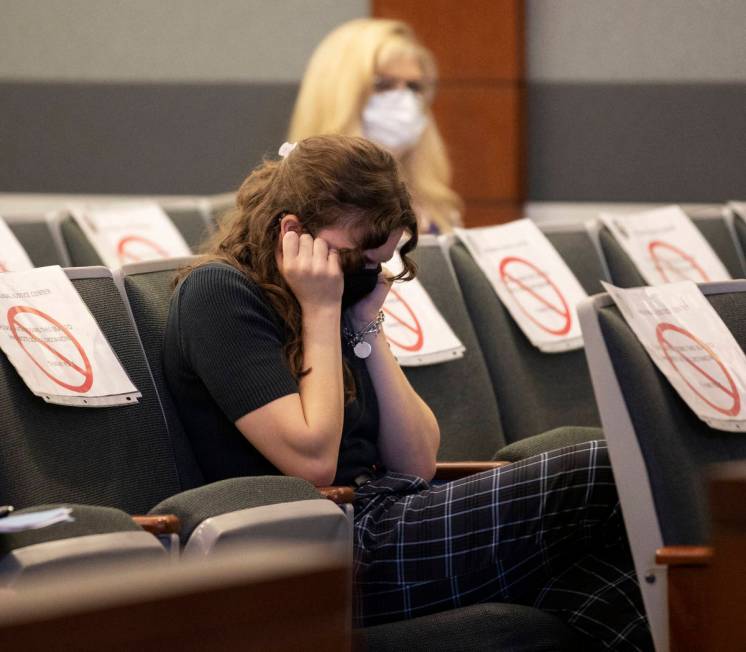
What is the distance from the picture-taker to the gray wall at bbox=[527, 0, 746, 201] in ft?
15.0

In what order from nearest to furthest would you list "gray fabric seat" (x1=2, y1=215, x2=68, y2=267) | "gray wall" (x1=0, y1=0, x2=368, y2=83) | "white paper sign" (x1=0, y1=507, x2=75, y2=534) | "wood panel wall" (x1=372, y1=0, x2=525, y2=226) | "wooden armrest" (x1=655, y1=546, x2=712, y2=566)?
"white paper sign" (x1=0, y1=507, x2=75, y2=534)
"wooden armrest" (x1=655, y1=546, x2=712, y2=566)
"gray fabric seat" (x1=2, y1=215, x2=68, y2=267)
"wood panel wall" (x1=372, y1=0, x2=525, y2=226)
"gray wall" (x1=0, y1=0, x2=368, y2=83)

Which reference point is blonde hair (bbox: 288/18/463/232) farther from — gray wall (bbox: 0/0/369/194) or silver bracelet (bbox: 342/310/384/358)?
silver bracelet (bbox: 342/310/384/358)

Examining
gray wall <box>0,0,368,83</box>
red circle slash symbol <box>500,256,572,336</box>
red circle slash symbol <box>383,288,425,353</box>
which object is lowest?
red circle slash symbol <box>383,288,425,353</box>

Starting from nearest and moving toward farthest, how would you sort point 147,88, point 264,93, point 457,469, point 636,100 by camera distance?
point 457,469
point 636,100
point 264,93
point 147,88

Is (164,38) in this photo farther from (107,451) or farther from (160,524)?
(160,524)

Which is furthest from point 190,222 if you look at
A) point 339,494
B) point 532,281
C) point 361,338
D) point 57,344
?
point 339,494

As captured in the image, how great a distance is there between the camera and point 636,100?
4672mm

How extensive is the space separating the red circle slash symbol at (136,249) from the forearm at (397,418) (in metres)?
1.37

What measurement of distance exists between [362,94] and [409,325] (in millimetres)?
1406

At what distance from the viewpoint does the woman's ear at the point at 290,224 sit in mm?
1955

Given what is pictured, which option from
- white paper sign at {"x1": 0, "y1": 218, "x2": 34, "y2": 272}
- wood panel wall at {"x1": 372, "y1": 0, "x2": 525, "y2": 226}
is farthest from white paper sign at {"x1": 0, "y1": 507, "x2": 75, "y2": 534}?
wood panel wall at {"x1": 372, "y1": 0, "x2": 525, "y2": 226}

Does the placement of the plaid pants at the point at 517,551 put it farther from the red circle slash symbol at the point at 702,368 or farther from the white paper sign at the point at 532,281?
the white paper sign at the point at 532,281

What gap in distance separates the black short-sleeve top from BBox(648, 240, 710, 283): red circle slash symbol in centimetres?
148

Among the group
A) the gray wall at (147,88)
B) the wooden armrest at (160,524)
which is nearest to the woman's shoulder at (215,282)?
the wooden armrest at (160,524)
